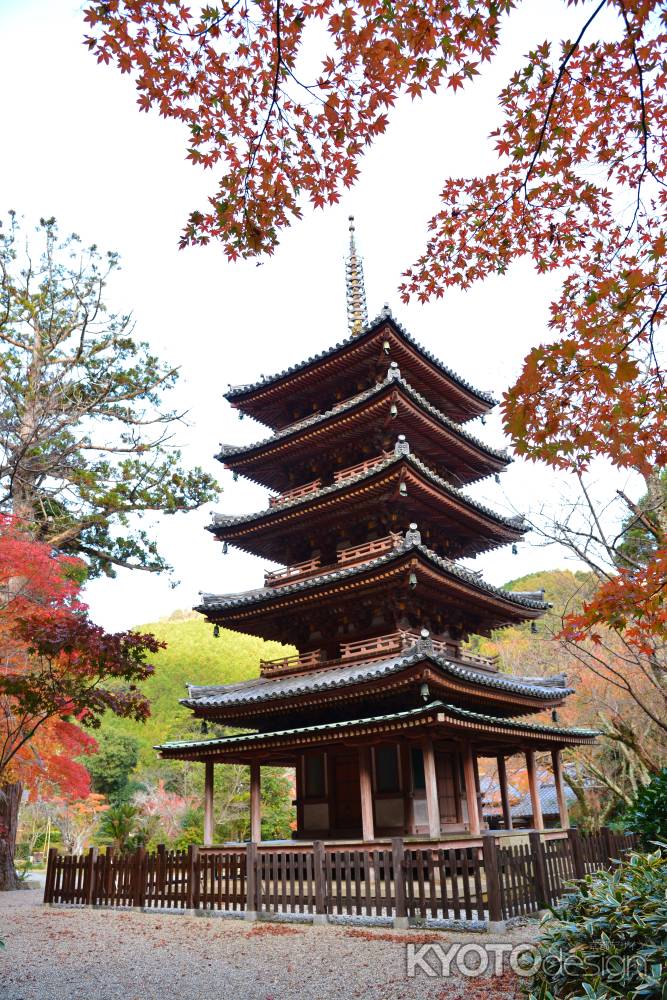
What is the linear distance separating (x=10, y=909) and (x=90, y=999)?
29.9ft

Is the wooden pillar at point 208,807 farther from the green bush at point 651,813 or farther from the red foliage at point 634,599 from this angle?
the red foliage at point 634,599

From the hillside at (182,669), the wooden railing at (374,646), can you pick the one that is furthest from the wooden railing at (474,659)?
the hillside at (182,669)

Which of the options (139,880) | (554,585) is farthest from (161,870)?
(554,585)

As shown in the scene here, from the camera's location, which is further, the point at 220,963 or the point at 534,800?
the point at 534,800

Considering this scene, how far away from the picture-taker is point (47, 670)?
12.5m

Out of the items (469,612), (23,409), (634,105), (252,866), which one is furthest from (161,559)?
(634,105)

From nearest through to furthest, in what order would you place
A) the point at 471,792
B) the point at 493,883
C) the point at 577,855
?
the point at 493,883, the point at 577,855, the point at 471,792

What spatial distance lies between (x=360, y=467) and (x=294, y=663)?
5.02 metres

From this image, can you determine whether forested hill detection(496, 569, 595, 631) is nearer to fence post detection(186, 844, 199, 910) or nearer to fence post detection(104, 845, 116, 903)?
fence post detection(186, 844, 199, 910)

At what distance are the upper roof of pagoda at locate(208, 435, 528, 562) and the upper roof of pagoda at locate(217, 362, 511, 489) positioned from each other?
0.92 m

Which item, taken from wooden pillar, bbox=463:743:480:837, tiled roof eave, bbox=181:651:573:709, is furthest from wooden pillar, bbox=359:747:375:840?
wooden pillar, bbox=463:743:480:837

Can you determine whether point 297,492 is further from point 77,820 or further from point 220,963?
point 77,820

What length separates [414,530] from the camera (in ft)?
45.1

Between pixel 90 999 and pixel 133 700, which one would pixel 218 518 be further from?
pixel 90 999
